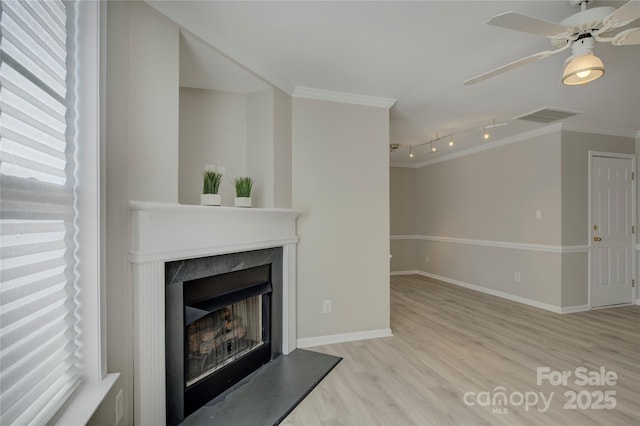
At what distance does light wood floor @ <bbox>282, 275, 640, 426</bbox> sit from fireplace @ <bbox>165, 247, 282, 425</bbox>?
550 millimetres

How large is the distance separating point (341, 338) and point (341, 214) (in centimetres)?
122

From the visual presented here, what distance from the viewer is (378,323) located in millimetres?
3066

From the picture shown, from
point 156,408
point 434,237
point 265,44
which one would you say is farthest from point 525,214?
point 156,408

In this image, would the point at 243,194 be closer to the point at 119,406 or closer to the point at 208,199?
the point at 208,199

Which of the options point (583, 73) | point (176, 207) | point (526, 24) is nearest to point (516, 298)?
point (583, 73)

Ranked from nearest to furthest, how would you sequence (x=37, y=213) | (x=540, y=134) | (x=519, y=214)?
1. (x=37, y=213)
2. (x=540, y=134)
3. (x=519, y=214)

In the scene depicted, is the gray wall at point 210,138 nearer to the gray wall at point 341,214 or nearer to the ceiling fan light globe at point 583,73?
the gray wall at point 341,214

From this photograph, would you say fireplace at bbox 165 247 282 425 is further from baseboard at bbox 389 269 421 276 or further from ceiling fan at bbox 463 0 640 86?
baseboard at bbox 389 269 421 276

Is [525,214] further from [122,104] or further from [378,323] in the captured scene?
[122,104]

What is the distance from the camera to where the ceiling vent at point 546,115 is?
3.07 meters

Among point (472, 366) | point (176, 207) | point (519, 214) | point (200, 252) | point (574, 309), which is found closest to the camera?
point (176, 207)

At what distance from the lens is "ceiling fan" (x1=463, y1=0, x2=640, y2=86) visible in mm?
1302

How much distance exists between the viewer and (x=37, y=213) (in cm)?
91

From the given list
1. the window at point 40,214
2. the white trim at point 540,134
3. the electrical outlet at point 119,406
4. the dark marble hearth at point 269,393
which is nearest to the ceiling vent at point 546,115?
the white trim at point 540,134
